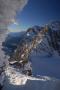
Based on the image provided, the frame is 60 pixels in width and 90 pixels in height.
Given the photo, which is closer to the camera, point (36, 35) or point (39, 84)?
point (39, 84)

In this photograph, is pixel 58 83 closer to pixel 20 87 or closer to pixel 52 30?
pixel 20 87

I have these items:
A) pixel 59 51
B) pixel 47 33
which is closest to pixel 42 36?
pixel 47 33

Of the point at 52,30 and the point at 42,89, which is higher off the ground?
the point at 52,30

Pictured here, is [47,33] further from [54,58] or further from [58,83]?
[58,83]

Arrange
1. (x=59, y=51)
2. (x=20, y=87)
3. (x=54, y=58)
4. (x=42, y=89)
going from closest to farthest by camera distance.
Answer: (x=42, y=89)
(x=20, y=87)
(x=54, y=58)
(x=59, y=51)

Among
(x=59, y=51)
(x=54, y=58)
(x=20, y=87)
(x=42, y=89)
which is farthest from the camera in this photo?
(x=59, y=51)

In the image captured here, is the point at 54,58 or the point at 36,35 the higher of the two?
the point at 36,35

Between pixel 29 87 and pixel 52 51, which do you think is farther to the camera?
pixel 52 51

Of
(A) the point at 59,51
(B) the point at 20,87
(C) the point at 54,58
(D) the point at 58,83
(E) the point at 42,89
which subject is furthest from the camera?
(A) the point at 59,51

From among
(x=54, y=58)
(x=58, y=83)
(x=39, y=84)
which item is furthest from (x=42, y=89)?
(x=54, y=58)
